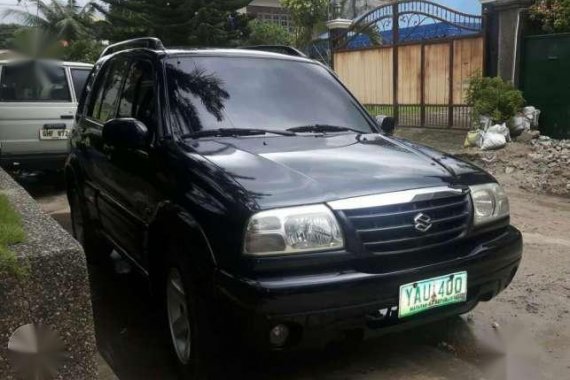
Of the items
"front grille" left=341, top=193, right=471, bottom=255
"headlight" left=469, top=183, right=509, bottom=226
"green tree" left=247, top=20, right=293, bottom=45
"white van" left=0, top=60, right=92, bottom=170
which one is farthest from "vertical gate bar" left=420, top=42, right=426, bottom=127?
"green tree" left=247, top=20, right=293, bottom=45

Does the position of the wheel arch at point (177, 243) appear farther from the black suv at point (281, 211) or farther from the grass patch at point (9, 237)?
the grass patch at point (9, 237)

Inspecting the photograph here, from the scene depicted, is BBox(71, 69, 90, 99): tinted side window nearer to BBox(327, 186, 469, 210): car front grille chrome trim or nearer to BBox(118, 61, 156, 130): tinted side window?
BBox(118, 61, 156, 130): tinted side window

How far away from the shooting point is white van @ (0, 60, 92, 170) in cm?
782

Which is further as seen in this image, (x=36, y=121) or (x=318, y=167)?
(x=36, y=121)

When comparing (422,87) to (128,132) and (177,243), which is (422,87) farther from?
(177,243)

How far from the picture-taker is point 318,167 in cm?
297

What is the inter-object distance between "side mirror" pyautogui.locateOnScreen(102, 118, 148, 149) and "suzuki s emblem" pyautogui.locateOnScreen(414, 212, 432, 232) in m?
1.60

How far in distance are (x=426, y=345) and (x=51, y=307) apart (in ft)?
7.15

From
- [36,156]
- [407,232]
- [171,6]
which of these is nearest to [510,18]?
[36,156]

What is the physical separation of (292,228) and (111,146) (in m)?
1.95

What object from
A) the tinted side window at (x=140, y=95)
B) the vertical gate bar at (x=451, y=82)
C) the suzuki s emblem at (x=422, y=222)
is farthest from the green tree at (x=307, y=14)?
the suzuki s emblem at (x=422, y=222)

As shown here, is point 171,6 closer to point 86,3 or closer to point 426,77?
point 86,3

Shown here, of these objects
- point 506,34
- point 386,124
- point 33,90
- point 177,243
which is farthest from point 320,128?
point 506,34

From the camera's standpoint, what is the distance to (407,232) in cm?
276
